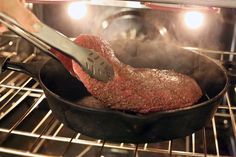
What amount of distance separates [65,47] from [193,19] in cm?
56

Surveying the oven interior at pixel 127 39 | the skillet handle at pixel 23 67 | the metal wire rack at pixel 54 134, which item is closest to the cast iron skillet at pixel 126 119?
the skillet handle at pixel 23 67

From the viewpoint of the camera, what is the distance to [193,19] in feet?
3.85

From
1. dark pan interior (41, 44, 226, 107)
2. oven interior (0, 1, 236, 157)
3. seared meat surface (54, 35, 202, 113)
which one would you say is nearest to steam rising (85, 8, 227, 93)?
oven interior (0, 1, 236, 157)

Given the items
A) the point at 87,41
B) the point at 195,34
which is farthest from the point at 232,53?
the point at 87,41

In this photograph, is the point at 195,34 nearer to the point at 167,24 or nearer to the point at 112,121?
the point at 167,24

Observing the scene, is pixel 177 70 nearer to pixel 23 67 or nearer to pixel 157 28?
pixel 157 28

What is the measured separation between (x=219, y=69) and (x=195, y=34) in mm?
334

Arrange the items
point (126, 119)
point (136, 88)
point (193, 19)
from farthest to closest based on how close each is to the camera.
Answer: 1. point (193, 19)
2. point (136, 88)
3. point (126, 119)

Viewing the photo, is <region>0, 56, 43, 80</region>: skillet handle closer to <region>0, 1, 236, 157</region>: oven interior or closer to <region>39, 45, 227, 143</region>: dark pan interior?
<region>39, 45, 227, 143</region>: dark pan interior

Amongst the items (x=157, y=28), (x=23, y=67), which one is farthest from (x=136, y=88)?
(x=157, y=28)

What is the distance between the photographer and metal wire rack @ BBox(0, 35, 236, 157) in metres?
0.91

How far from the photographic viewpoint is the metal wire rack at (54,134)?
2.99 ft

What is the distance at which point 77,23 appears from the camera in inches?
49.6

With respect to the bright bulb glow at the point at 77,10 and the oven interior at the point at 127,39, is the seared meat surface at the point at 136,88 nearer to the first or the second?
the oven interior at the point at 127,39
